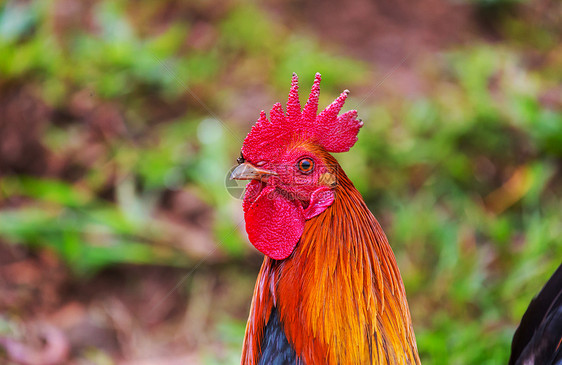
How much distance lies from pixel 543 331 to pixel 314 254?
34.4 inches

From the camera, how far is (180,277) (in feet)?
13.0

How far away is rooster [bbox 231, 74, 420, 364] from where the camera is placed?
172 centimetres

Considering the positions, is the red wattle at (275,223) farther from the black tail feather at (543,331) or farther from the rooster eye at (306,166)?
the black tail feather at (543,331)

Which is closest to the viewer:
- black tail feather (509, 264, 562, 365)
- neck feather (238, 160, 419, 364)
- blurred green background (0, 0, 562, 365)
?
neck feather (238, 160, 419, 364)

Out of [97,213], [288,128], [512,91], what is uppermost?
[512,91]

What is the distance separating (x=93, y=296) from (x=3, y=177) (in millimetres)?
1265

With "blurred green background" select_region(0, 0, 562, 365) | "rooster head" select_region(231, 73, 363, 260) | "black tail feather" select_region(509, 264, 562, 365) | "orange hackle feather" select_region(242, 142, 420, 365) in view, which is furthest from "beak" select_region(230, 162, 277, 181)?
"blurred green background" select_region(0, 0, 562, 365)

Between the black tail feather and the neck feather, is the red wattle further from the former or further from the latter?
the black tail feather

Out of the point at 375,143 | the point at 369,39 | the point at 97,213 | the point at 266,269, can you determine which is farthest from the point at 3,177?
the point at 369,39

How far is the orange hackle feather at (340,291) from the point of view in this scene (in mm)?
1719

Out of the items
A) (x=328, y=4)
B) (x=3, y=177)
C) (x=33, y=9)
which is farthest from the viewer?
(x=328, y=4)

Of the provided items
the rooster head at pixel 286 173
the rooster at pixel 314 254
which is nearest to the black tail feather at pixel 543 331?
the rooster at pixel 314 254

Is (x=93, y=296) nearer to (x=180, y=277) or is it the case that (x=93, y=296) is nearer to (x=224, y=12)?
(x=180, y=277)

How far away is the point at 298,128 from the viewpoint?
71.4 inches
